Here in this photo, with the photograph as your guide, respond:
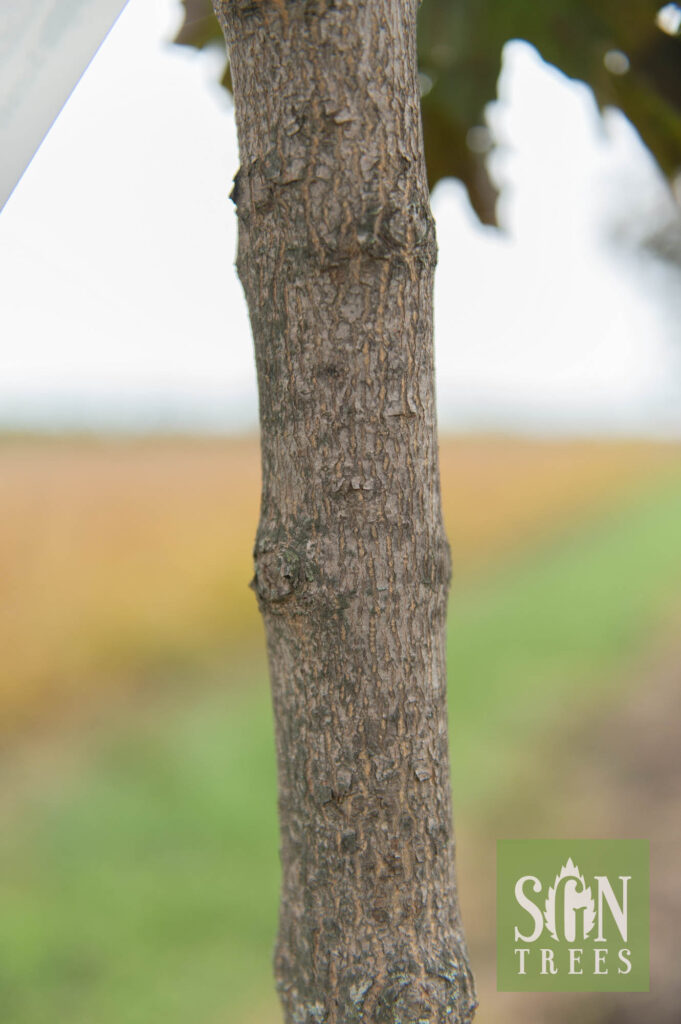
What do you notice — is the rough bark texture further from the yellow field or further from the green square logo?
the yellow field

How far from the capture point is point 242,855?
7.80ft

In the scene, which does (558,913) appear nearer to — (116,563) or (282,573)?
→ (282,573)

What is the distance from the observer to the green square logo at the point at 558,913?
41.3 inches

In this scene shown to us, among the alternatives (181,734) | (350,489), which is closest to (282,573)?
(350,489)

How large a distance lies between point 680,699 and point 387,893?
4368 millimetres

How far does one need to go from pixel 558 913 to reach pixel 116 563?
3.18m

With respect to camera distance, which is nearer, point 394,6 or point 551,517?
point 394,6

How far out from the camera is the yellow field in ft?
10.7

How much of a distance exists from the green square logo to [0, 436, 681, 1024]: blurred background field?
3.08 ft

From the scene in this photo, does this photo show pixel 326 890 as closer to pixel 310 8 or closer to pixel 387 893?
pixel 387 893

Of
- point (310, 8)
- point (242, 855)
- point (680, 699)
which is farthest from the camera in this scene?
point (680, 699)

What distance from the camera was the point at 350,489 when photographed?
58 cm

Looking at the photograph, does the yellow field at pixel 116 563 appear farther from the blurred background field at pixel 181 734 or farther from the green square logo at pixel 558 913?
the green square logo at pixel 558 913

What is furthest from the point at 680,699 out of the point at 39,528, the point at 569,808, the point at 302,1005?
the point at 302,1005
